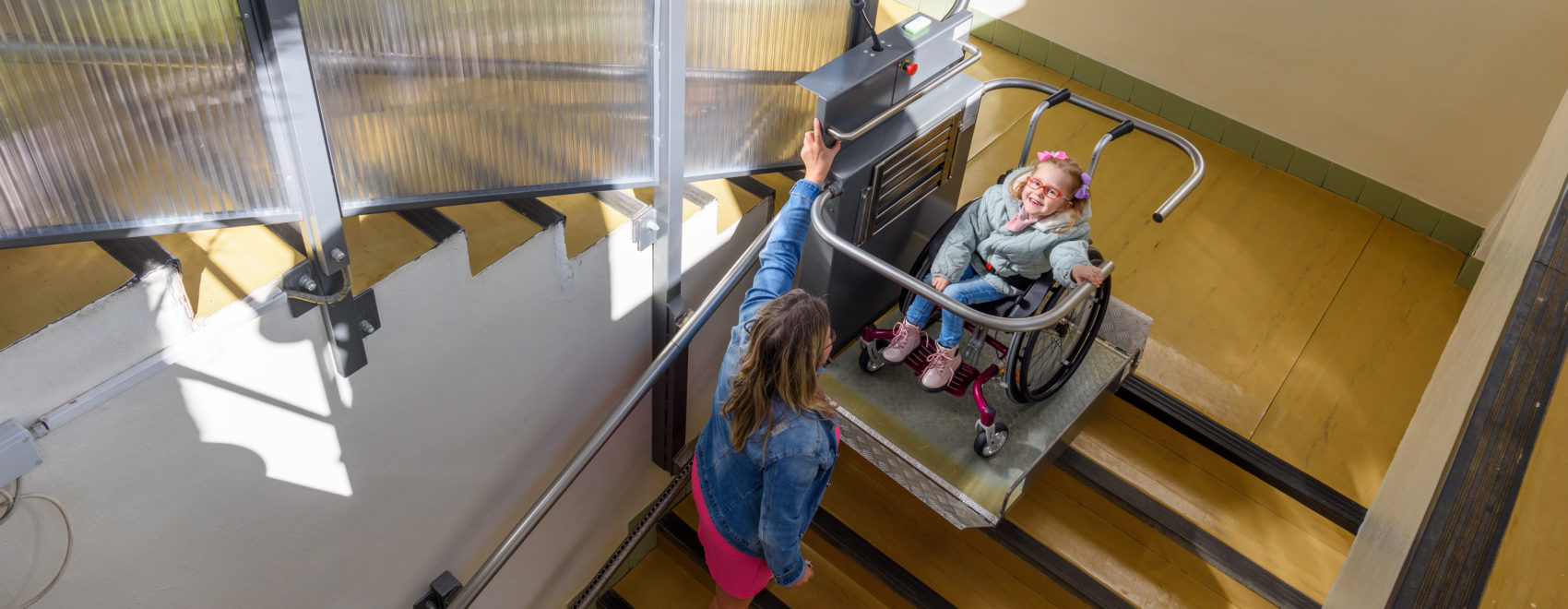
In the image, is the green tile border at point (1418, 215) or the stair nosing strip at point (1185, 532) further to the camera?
the green tile border at point (1418, 215)

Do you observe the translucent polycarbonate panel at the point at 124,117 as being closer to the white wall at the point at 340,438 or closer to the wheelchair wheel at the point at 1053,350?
the white wall at the point at 340,438

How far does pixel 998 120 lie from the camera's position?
441 centimetres

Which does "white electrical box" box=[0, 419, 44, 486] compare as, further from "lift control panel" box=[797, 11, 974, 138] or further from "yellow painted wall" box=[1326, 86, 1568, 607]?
"yellow painted wall" box=[1326, 86, 1568, 607]

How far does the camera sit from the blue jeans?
2779mm

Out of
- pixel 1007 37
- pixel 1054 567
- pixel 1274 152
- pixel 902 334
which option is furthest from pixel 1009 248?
pixel 1007 37

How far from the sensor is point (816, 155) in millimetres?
2586

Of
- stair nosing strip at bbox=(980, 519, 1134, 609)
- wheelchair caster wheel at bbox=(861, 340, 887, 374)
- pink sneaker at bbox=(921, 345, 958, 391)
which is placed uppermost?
pink sneaker at bbox=(921, 345, 958, 391)

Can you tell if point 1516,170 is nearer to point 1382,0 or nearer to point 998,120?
point 1382,0

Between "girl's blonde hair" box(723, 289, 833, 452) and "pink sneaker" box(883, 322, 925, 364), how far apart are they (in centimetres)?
93

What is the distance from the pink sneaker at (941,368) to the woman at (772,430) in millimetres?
640

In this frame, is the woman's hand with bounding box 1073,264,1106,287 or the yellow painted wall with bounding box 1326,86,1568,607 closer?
the yellow painted wall with bounding box 1326,86,1568,607

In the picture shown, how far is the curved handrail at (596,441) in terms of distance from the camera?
8.72 ft

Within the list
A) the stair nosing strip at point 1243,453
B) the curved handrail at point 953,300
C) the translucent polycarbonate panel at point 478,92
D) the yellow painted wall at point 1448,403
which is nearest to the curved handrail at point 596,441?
the curved handrail at point 953,300

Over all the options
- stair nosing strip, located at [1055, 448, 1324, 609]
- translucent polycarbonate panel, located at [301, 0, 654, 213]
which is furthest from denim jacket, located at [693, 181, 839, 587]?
stair nosing strip, located at [1055, 448, 1324, 609]
